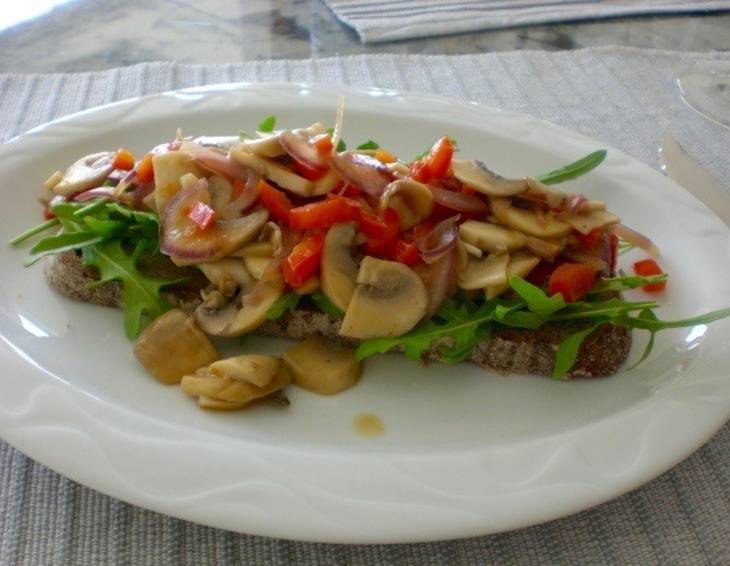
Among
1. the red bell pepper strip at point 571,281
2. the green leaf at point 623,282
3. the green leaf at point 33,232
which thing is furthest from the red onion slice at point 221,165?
the green leaf at point 623,282

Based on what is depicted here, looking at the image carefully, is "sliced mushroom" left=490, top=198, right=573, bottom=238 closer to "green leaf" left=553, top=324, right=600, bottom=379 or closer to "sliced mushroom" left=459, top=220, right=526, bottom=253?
"sliced mushroom" left=459, top=220, right=526, bottom=253

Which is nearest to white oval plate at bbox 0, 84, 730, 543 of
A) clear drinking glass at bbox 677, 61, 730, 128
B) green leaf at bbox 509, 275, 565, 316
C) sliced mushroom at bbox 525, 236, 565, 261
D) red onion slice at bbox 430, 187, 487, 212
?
green leaf at bbox 509, 275, 565, 316

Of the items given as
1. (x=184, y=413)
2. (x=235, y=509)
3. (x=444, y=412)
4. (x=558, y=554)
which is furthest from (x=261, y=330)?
(x=558, y=554)

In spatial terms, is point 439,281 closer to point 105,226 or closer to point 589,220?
point 589,220

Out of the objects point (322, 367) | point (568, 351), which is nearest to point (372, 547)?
point (322, 367)

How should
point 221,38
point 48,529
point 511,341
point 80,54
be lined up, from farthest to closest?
point 221,38 → point 80,54 → point 511,341 → point 48,529

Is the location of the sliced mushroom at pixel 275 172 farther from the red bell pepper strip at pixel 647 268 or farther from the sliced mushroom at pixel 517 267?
the red bell pepper strip at pixel 647 268

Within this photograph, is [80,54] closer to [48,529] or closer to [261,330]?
[261,330]
